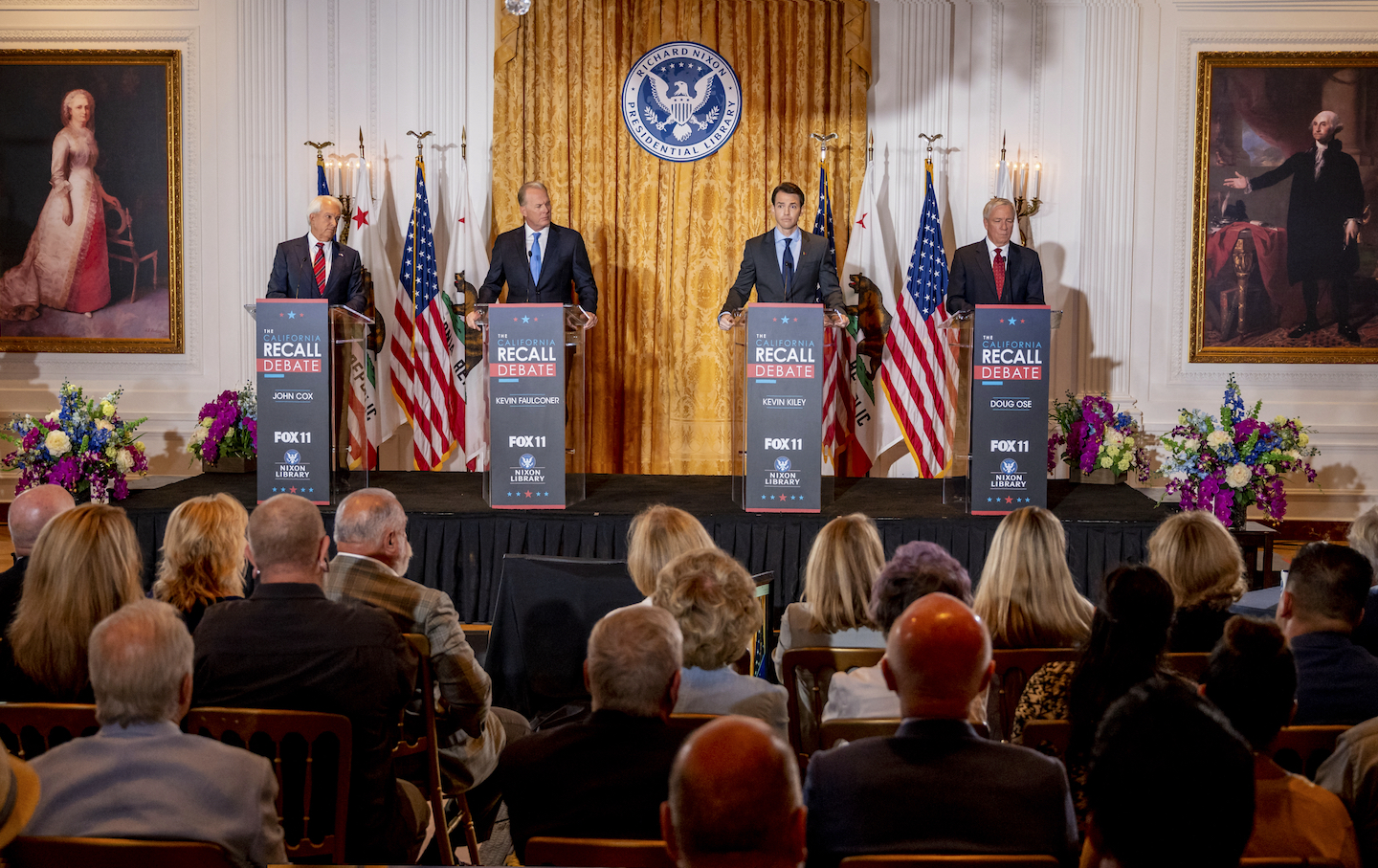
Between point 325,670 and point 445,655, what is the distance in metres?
0.55

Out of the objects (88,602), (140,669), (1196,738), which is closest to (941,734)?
(1196,738)

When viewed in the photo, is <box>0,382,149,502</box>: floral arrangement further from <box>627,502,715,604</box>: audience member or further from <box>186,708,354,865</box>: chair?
<box>186,708,354,865</box>: chair

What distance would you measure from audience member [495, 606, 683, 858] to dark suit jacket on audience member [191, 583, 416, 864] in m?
0.58

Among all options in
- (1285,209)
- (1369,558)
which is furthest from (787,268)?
(1285,209)

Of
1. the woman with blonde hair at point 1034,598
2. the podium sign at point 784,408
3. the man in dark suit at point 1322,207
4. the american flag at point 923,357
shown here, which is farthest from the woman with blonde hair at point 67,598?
the man in dark suit at point 1322,207

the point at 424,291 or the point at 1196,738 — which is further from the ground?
the point at 424,291

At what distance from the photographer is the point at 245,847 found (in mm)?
1819

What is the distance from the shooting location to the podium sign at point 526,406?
4.98m

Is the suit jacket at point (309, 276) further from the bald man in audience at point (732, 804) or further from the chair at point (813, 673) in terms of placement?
the bald man in audience at point (732, 804)

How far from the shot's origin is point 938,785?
1715mm

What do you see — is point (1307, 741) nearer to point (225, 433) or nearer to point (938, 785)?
point (938, 785)

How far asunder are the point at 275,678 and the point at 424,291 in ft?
16.9

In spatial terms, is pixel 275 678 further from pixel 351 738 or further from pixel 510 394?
pixel 510 394

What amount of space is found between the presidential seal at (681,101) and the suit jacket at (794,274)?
1.54 m
